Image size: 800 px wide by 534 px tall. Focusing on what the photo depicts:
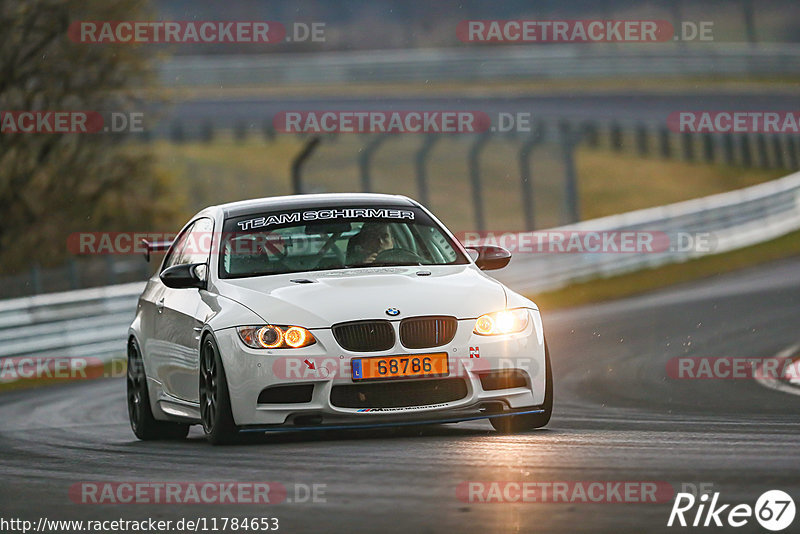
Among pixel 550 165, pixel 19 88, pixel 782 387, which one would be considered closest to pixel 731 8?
pixel 550 165

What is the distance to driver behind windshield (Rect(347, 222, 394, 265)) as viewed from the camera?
9641 mm

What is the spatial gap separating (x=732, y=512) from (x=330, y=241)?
14.0 ft

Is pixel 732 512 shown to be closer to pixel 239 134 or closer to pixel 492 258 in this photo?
pixel 492 258

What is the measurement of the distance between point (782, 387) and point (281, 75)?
153ft

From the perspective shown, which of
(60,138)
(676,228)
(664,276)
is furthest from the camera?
(60,138)

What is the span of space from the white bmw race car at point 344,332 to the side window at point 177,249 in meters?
0.74

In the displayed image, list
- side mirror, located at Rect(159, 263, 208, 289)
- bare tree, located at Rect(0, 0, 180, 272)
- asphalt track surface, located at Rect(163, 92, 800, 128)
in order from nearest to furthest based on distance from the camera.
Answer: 1. side mirror, located at Rect(159, 263, 208, 289)
2. bare tree, located at Rect(0, 0, 180, 272)
3. asphalt track surface, located at Rect(163, 92, 800, 128)

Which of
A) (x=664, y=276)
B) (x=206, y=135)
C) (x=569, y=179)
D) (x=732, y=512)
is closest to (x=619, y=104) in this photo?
(x=569, y=179)

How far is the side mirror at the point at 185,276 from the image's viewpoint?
31.5 ft

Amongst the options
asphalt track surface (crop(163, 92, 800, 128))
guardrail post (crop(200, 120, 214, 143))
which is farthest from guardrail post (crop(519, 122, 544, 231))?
guardrail post (crop(200, 120, 214, 143))

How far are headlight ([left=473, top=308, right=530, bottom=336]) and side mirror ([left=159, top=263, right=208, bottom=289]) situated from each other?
179cm

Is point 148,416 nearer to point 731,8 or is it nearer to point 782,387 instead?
point 782,387

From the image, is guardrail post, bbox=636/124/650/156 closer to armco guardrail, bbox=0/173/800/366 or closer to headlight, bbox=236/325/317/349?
armco guardrail, bbox=0/173/800/366

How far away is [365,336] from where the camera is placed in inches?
340
